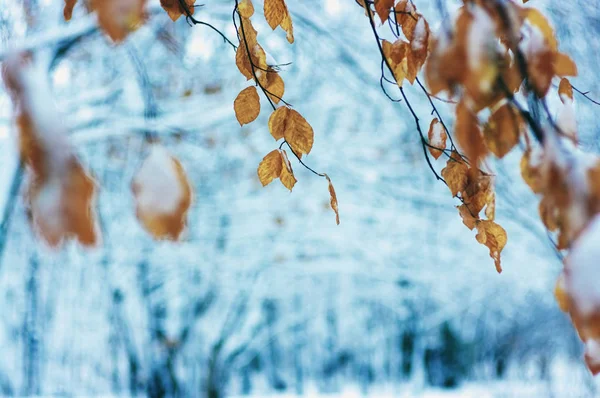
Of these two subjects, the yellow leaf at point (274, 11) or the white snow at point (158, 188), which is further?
the yellow leaf at point (274, 11)

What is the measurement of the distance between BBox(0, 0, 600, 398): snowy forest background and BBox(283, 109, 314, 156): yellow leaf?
186cm

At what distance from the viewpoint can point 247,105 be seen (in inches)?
29.7

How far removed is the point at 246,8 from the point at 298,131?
20 cm

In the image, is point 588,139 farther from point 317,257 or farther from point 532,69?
point 532,69

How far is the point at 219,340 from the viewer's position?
9.70ft

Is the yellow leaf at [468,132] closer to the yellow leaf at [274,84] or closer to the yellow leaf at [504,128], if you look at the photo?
the yellow leaf at [504,128]

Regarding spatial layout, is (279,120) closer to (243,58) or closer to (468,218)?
(243,58)

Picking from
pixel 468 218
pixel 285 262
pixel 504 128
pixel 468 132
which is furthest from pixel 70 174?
pixel 285 262

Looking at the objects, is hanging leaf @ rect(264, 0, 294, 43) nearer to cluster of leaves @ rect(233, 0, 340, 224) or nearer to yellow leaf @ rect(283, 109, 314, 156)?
cluster of leaves @ rect(233, 0, 340, 224)

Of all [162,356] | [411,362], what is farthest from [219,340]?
[411,362]

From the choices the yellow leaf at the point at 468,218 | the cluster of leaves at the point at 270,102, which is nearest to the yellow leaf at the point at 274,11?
the cluster of leaves at the point at 270,102

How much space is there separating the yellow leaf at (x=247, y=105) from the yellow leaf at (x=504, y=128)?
0.34m

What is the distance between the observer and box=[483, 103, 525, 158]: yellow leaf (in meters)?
0.49

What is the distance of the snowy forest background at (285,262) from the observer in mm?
2652
